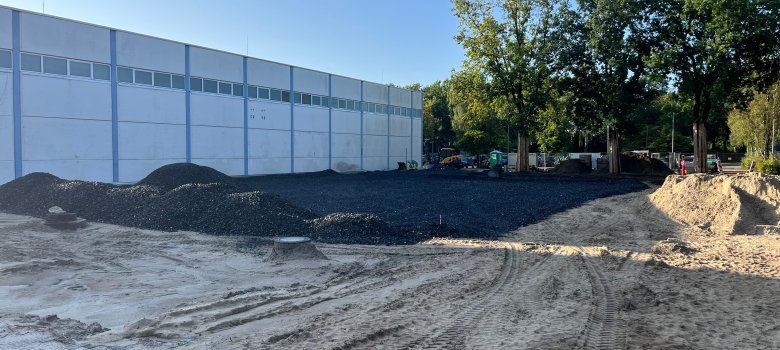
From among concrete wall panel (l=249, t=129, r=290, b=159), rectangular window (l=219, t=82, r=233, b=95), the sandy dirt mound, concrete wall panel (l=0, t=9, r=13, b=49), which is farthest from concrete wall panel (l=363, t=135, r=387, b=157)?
the sandy dirt mound

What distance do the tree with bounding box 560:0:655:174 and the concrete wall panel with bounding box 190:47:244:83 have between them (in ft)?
79.1

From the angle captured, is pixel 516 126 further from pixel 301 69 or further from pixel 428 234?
pixel 428 234

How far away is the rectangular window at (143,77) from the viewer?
30.4 metres

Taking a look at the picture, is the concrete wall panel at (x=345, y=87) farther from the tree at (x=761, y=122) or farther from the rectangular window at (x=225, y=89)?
the tree at (x=761, y=122)

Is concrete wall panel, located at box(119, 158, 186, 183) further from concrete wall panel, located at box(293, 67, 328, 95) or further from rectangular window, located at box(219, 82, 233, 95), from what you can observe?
concrete wall panel, located at box(293, 67, 328, 95)

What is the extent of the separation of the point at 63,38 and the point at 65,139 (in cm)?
509

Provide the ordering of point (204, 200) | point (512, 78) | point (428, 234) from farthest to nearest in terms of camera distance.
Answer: point (512, 78) < point (204, 200) < point (428, 234)

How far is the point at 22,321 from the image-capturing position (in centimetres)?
660

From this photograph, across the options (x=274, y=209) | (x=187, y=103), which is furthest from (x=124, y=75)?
(x=274, y=209)

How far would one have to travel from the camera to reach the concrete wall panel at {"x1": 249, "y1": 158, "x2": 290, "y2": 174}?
38656mm

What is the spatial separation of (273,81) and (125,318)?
34803 millimetres

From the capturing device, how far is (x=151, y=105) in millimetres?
31000

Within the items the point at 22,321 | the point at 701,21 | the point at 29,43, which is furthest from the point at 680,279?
the point at 701,21

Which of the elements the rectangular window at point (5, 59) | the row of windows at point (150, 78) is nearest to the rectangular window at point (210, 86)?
the row of windows at point (150, 78)
